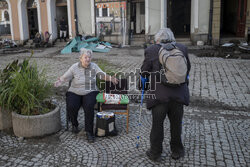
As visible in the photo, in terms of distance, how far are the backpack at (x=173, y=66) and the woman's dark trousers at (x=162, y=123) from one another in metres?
0.33

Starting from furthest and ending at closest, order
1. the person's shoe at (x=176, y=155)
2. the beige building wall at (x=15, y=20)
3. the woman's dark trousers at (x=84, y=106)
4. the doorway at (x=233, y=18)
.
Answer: the beige building wall at (x=15, y=20), the doorway at (x=233, y=18), the woman's dark trousers at (x=84, y=106), the person's shoe at (x=176, y=155)

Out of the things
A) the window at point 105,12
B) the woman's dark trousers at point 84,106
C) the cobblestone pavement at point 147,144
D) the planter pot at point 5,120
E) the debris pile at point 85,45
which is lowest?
the cobblestone pavement at point 147,144

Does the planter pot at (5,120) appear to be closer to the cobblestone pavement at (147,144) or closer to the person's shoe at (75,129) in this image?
the cobblestone pavement at (147,144)

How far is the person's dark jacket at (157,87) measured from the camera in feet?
12.3

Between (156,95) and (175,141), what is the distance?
0.79 meters

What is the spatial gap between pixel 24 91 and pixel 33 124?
0.58 meters

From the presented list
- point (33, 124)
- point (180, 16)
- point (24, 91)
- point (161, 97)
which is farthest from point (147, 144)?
point (180, 16)

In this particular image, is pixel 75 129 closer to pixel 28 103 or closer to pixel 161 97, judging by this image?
pixel 28 103

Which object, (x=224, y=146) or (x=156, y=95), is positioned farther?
(x=224, y=146)

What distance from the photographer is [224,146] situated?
4.48m

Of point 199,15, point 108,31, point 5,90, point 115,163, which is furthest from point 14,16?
point 115,163

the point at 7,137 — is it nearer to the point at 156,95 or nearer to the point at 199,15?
the point at 156,95

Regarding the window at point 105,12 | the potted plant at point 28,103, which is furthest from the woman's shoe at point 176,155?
the window at point 105,12

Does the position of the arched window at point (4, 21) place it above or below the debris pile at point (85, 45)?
above
